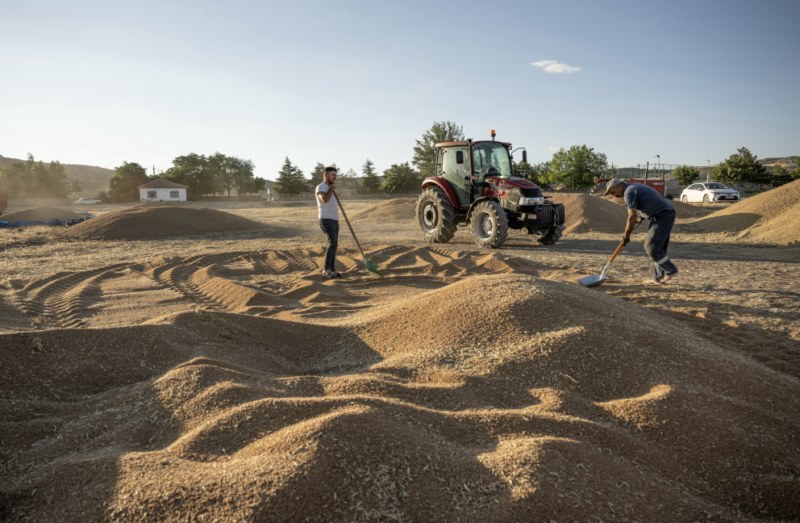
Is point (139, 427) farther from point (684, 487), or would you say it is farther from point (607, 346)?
point (607, 346)

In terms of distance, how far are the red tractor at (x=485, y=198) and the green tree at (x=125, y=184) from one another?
41980 mm

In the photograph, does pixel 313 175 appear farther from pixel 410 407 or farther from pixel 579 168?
pixel 410 407

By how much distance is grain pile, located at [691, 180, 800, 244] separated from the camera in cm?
1211

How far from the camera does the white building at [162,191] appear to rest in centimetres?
4466

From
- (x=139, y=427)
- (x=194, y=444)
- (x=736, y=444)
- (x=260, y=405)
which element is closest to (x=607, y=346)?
(x=736, y=444)

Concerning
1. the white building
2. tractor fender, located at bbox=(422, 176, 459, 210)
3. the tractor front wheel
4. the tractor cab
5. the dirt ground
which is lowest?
the dirt ground

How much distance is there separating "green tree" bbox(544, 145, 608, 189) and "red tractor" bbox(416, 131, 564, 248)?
90.1 feet

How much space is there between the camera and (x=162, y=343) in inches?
161

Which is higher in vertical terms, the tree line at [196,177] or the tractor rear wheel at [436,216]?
the tree line at [196,177]

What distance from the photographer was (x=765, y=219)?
13.8m

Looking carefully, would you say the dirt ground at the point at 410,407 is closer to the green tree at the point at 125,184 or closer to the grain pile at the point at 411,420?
the grain pile at the point at 411,420

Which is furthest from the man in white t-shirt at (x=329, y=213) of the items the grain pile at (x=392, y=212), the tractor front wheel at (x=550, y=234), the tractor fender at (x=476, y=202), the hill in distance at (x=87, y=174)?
the hill in distance at (x=87, y=174)

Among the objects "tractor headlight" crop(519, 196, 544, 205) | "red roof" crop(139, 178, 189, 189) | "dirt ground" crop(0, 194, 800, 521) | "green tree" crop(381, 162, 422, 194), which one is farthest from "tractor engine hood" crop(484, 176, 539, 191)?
"red roof" crop(139, 178, 189, 189)

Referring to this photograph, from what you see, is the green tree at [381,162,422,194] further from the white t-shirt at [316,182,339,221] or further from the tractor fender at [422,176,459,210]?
the white t-shirt at [316,182,339,221]
